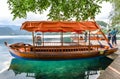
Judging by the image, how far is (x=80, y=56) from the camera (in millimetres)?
21703

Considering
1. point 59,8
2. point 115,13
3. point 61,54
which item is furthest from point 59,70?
point 115,13

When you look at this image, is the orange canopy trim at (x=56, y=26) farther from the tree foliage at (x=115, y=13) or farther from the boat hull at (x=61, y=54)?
the tree foliage at (x=115, y=13)

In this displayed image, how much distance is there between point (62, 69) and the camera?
64.2 ft

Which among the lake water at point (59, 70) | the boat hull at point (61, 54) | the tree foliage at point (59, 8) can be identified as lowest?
the lake water at point (59, 70)

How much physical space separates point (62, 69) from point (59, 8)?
7905mm

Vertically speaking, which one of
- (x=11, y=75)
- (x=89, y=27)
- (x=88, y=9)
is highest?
(x=88, y=9)

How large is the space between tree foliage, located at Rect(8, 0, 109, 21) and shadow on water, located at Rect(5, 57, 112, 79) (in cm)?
492

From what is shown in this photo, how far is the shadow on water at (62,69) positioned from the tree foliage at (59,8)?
4918 mm

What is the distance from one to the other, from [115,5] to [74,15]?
24.9 meters

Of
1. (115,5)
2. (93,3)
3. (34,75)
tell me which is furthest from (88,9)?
(115,5)

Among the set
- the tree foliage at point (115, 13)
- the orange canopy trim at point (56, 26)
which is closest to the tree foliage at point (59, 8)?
the orange canopy trim at point (56, 26)

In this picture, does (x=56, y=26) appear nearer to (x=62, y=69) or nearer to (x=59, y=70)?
(x=62, y=69)

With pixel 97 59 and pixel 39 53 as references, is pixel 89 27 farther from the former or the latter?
pixel 39 53

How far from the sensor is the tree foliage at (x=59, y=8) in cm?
2484
